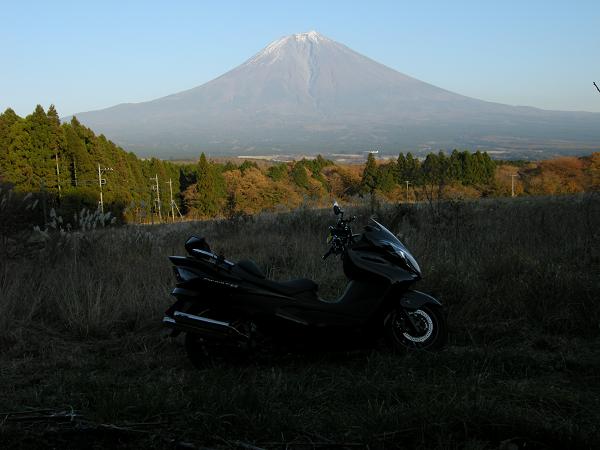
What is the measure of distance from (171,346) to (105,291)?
1290mm

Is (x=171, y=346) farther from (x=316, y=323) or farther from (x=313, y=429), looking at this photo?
(x=313, y=429)

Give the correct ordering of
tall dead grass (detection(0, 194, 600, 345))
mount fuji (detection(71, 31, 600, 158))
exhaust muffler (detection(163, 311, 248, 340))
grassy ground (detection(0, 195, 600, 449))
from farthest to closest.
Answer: mount fuji (detection(71, 31, 600, 158)) < tall dead grass (detection(0, 194, 600, 345)) < exhaust muffler (detection(163, 311, 248, 340)) < grassy ground (detection(0, 195, 600, 449))

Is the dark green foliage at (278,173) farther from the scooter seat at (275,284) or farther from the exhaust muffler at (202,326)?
the exhaust muffler at (202,326)

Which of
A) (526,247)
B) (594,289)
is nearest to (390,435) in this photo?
(594,289)

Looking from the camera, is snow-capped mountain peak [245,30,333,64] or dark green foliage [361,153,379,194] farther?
snow-capped mountain peak [245,30,333,64]

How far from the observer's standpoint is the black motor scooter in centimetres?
444

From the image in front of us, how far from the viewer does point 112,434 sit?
322 cm

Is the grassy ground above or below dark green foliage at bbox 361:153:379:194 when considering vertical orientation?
above

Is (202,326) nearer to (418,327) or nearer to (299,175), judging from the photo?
(418,327)

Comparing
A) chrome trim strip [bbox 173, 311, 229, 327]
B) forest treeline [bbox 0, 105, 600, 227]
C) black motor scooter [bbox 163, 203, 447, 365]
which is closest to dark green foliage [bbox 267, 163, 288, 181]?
forest treeline [bbox 0, 105, 600, 227]

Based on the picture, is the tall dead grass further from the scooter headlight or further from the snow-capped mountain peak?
the snow-capped mountain peak

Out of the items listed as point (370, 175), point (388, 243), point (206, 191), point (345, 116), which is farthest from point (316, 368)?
point (345, 116)

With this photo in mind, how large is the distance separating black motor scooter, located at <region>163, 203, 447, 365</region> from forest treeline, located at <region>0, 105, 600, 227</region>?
1978 cm

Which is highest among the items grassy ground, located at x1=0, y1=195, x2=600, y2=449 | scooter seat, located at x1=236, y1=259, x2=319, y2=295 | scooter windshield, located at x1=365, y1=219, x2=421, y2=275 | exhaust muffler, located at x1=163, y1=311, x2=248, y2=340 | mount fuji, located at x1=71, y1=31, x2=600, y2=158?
mount fuji, located at x1=71, y1=31, x2=600, y2=158
